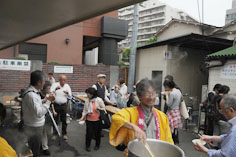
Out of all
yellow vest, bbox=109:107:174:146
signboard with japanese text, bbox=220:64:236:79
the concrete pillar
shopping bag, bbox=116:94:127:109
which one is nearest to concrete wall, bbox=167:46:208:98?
signboard with japanese text, bbox=220:64:236:79

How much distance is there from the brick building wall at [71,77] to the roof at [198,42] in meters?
3.99

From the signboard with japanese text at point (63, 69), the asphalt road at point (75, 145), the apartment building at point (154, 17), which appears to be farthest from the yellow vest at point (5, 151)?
the apartment building at point (154, 17)

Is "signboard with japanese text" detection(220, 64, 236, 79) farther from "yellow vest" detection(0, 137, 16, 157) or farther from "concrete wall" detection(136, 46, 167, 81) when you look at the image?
"yellow vest" detection(0, 137, 16, 157)

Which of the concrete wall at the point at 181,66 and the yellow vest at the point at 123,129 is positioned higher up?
the concrete wall at the point at 181,66

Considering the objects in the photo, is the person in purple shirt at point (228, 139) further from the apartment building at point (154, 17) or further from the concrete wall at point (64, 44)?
the apartment building at point (154, 17)

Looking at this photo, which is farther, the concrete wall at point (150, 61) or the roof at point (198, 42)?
the concrete wall at point (150, 61)

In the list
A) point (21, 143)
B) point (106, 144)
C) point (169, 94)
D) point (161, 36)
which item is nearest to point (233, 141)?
point (169, 94)

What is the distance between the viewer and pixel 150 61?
36.3 feet

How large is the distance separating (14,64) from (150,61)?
24.4 feet

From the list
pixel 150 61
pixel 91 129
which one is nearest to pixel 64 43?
pixel 150 61

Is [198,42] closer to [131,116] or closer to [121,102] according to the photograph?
[121,102]

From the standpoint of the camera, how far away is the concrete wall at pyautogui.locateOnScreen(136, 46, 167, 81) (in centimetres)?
1014

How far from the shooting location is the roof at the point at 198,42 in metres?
8.57

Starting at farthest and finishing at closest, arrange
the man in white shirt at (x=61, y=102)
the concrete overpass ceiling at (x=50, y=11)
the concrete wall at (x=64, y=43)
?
the concrete wall at (x=64, y=43)
the man in white shirt at (x=61, y=102)
the concrete overpass ceiling at (x=50, y=11)
